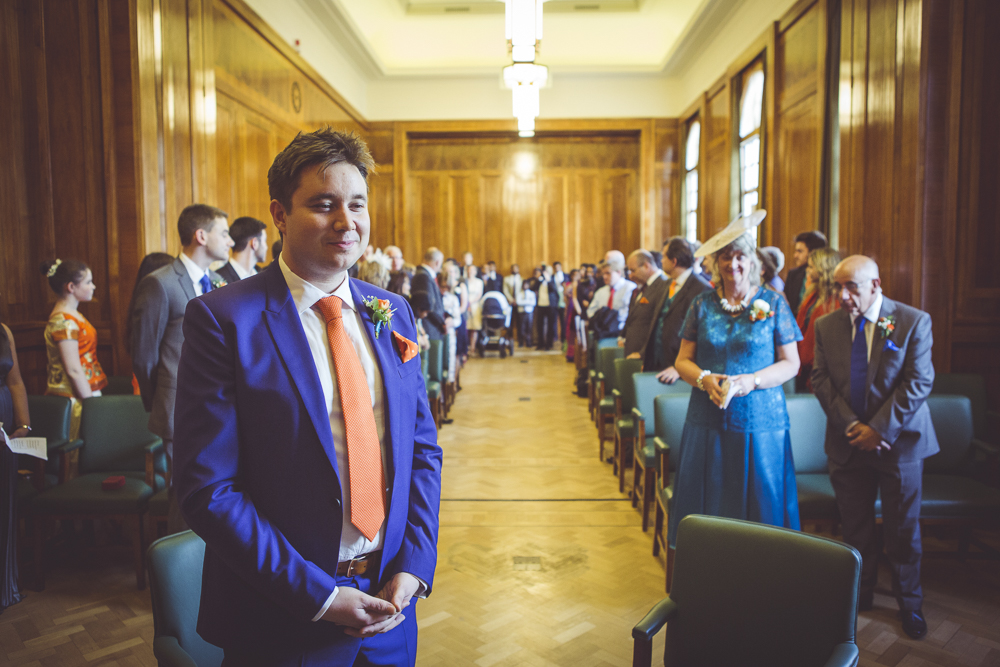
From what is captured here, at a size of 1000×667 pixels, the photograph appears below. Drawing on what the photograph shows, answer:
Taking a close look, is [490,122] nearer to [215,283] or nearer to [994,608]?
[215,283]

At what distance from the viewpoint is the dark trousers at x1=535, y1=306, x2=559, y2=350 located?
44.9ft

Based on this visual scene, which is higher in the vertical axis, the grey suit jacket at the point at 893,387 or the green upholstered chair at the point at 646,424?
the grey suit jacket at the point at 893,387

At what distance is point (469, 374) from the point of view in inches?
422

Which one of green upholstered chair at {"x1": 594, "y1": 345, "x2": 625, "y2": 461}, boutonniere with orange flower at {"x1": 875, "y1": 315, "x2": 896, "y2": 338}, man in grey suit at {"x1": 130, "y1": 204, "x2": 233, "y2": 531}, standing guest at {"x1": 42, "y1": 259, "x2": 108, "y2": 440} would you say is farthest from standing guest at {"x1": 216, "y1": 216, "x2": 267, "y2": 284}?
boutonniere with orange flower at {"x1": 875, "y1": 315, "x2": 896, "y2": 338}

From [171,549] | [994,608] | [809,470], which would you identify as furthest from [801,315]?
[171,549]

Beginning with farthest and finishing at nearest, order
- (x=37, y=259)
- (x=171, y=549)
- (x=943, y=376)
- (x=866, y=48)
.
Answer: (x=866, y=48)
(x=37, y=259)
(x=943, y=376)
(x=171, y=549)

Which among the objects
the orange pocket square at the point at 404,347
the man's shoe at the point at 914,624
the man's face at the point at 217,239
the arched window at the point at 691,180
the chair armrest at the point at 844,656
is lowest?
the man's shoe at the point at 914,624

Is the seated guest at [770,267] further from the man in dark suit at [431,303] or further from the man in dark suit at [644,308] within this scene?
the man in dark suit at [431,303]

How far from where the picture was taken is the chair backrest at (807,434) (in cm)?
373

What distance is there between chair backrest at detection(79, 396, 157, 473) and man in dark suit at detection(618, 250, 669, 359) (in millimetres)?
3646

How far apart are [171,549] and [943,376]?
4.45 metres

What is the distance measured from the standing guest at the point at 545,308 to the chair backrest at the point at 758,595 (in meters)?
11.7

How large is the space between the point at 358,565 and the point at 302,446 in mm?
318

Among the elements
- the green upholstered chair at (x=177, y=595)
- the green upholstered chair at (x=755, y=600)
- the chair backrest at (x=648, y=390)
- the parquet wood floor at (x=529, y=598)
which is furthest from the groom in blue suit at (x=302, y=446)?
the chair backrest at (x=648, y=390)
